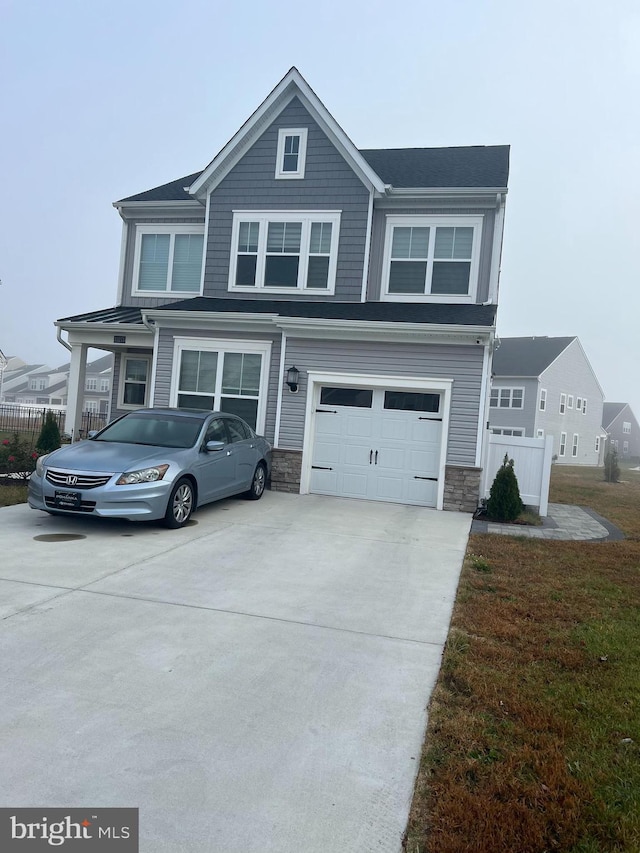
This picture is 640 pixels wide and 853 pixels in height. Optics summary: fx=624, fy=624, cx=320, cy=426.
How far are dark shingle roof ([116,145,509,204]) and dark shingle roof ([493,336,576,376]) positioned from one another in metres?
22.3

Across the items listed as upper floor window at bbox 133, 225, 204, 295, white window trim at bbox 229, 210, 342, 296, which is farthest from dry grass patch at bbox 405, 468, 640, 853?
upper floor window at bbox 133, 225, 204, 295

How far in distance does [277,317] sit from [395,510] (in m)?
4.35

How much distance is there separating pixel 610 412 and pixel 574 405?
30666 millimetres

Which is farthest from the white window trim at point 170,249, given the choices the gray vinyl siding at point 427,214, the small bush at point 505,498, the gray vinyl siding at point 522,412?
the gray vinyl siding at point 522,412

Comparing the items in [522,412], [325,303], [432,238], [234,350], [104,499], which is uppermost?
[432,238]

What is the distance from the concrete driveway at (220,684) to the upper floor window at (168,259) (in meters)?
9.41

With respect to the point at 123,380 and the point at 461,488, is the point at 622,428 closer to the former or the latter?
the point at 123,380

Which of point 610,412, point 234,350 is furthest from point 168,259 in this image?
point 610,412

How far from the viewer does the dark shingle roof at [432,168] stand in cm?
1394

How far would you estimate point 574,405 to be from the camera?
42656mm

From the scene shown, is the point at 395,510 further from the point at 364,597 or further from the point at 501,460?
the point at 364,597

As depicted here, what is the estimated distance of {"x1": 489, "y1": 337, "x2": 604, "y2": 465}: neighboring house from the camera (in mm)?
37875

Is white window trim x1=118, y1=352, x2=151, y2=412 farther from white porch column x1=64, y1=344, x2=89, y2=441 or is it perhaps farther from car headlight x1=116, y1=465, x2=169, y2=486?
car headlight x1=116, y1=465, x2=169, y2=486

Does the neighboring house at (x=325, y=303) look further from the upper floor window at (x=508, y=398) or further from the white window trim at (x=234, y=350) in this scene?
the upper floor window at (x=508, y=398)
